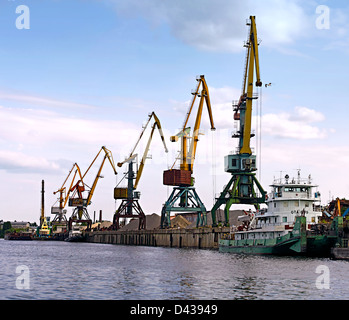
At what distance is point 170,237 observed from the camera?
130 meters

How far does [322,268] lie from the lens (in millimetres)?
51062

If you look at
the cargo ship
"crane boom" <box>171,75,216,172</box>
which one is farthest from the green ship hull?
"crane boom" <box>171,75,216,172</box>

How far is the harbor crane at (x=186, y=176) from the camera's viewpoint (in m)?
137

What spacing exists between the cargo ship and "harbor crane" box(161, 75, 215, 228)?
57.4 metres

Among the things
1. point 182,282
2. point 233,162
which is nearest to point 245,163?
point 233,162

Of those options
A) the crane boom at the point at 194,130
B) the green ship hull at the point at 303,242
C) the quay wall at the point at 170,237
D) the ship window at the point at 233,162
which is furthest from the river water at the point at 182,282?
the crane boom at the point at 194,130

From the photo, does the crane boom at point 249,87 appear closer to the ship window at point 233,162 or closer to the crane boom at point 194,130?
the ship window at point 233,162

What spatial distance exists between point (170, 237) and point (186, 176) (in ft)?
54.9

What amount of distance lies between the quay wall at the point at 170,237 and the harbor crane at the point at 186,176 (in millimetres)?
5504

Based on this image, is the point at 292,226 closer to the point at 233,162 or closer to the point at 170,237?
the point at 233,162

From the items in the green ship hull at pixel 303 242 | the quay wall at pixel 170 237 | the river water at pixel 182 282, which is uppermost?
the green ship hull at pixel 303 242

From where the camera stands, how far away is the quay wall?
107250mm
